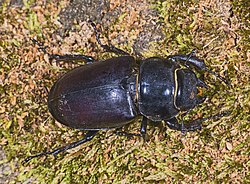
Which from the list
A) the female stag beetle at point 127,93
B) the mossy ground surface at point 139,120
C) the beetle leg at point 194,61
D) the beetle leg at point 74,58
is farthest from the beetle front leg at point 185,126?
A: the beetle leg at point 74,58

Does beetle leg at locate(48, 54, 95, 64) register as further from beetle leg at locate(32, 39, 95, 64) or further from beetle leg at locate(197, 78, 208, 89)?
beetle leg at locate(197, 78, 208, 89)

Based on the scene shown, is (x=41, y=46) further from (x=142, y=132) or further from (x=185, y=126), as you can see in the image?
(x=185, y=126)

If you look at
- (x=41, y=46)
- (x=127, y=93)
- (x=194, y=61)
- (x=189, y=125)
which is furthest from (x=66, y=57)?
(x=189, y=125)

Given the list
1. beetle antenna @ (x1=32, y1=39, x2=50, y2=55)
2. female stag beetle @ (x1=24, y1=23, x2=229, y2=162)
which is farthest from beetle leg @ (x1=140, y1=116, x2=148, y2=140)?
beetle antenna @ (x1=32, y1=39, x2=50, y2=55)

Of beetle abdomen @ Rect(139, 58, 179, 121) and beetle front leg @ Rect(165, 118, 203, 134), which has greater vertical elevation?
beetle abdomen @ Rect(139, 58, 179, 121)

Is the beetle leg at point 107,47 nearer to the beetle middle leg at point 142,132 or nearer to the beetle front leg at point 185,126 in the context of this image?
the beetle middle leg at point 142,132

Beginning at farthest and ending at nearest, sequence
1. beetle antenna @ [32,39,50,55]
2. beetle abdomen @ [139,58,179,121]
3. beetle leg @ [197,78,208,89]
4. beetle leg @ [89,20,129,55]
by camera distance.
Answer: beetle antenna @ [32,39,50,55] < beetle leg @ [89,20,129,55] < beetle leg @ [197,78,208,89] < beetle abdomen @ [139,58,179,121]
